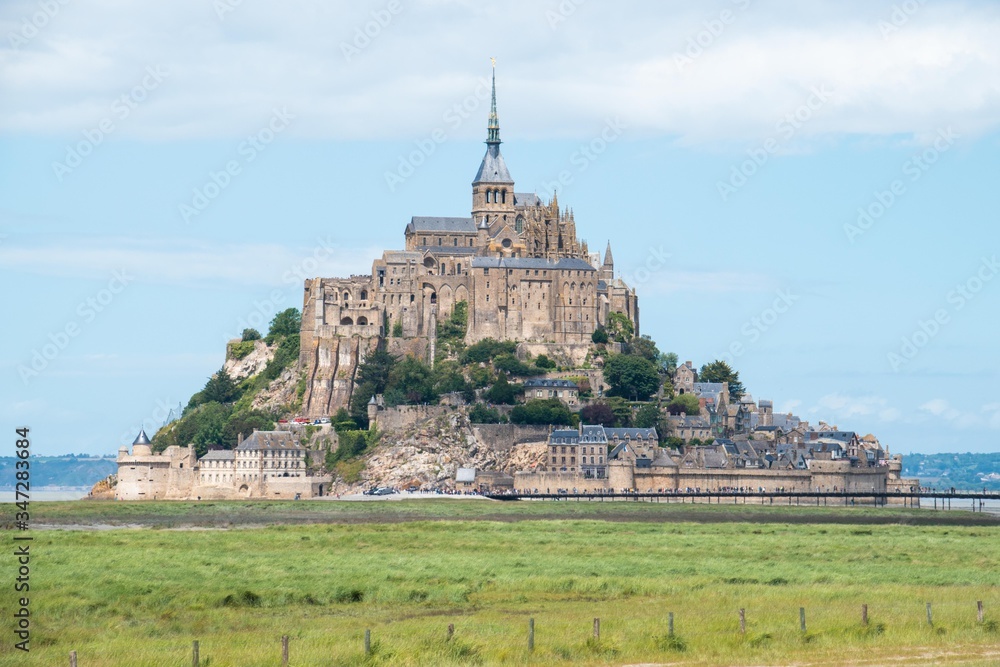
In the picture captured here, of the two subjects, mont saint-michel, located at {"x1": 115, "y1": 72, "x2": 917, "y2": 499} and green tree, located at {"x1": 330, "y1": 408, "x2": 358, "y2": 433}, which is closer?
mont saint-michel, located at {"x1": 115, "y1": 72, "x2": 917, "y2": 499}

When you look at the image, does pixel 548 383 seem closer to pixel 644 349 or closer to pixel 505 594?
pixel 644 349

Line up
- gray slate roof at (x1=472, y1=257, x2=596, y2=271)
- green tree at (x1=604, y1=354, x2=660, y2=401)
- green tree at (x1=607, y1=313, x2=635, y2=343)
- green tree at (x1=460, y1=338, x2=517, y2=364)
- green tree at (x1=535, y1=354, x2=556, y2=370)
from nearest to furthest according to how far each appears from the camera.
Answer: green tree at (x1=604, y1=354, x2=660, y2=401) → green tree at (x1=460, y1=338, x2=517, y2=364) → green tree at (x1=535, y1=354, x2=556, y2=370) → gray slate roof at (x1=472, y1=257, x2=596, y2=271) → green tree at (x1=607, y1=313, x2=635, y2=343)

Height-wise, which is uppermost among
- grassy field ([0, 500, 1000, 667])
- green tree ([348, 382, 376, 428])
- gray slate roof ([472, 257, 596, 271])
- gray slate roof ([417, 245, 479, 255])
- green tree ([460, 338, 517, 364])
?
gray slate roof ([417, 245, 479, 255])

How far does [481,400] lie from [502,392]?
109 inches

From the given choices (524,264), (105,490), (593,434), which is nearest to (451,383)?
(524,264)

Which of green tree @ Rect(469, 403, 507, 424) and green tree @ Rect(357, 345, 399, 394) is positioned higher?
green tree @ Rect(357, 345, 399, 394)

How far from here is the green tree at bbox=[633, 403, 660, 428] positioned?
136125 millimetres

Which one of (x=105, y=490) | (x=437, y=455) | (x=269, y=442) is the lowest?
(x=105, y=490)

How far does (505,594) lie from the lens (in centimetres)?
5069

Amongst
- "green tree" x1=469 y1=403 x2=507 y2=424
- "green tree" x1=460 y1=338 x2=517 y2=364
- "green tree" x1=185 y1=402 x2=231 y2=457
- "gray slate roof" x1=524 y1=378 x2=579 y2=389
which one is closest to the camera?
"green tree" x1=469 y1=403 x2=507 y2=424

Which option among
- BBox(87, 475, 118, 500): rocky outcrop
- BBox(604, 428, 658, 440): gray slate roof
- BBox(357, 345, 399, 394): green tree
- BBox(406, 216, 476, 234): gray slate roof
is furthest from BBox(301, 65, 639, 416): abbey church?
BBox(87, 475, 118, 500): rocky outcrop

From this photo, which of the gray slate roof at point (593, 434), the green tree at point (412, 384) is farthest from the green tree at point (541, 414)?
the green tree at point (412, 384)

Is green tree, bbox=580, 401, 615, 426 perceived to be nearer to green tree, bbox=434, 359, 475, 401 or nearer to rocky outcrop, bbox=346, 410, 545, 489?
rocky outcrop, bbox=346, 410, 545, 489

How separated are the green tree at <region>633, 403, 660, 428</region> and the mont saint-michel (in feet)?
0.58
